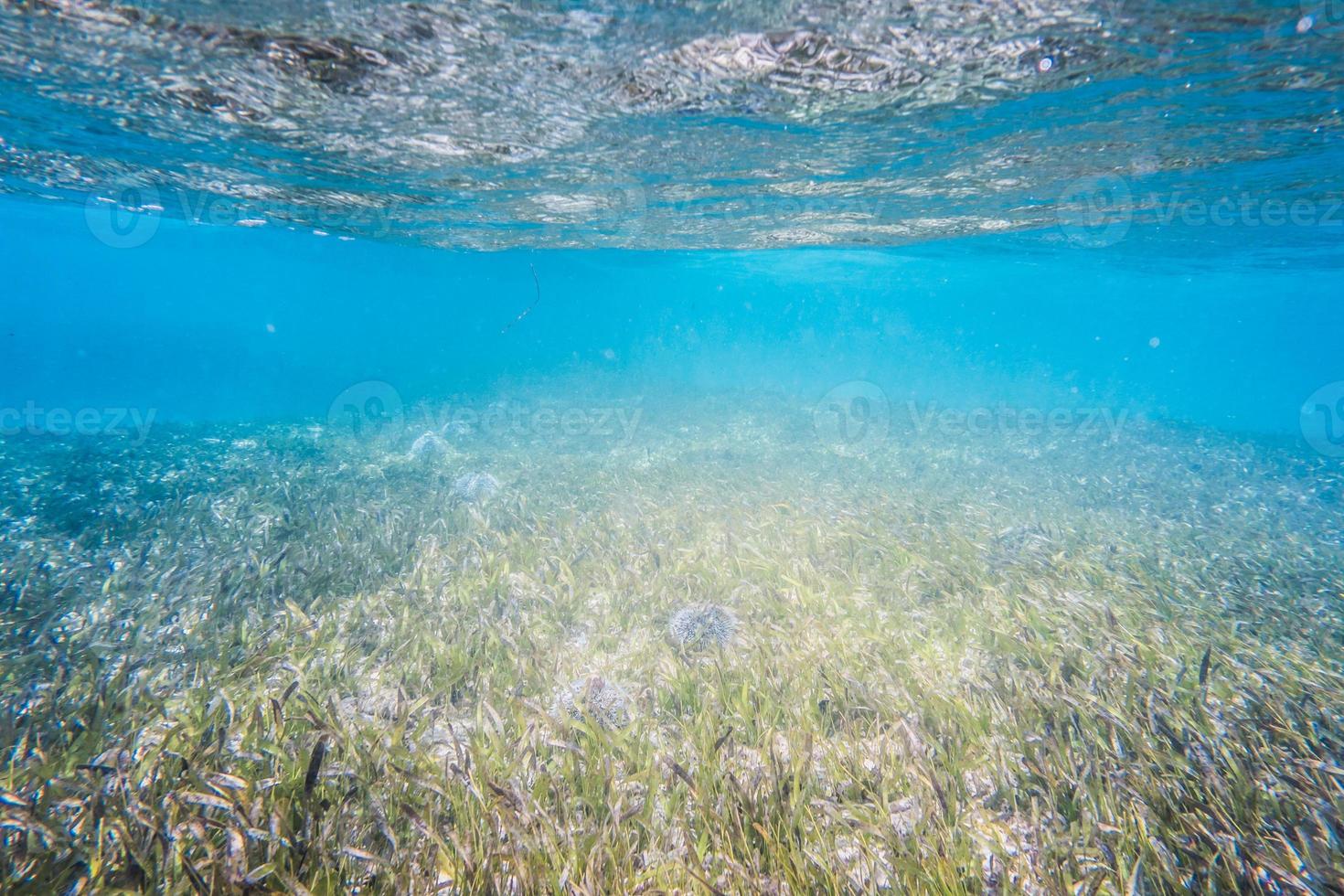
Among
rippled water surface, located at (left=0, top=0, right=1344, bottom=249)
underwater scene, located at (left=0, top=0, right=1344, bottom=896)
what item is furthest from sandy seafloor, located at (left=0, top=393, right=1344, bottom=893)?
rippled water surface, located at (left=0, top=0, right=1344, bottom=249)

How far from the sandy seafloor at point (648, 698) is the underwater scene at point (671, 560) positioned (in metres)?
0.04

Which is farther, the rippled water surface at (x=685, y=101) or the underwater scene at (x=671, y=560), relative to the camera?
the rippled water surface at (x=685, y=101)

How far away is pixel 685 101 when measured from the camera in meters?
8.46

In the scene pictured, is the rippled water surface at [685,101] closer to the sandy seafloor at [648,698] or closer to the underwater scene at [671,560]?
the underwater scene at [671,560]

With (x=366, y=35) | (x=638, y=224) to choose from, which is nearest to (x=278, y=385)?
(x=638, y=224)

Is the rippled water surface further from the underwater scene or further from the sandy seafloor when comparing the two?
the sandy seafloor

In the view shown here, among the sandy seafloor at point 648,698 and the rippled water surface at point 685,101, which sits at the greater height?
the rippled water surface at point 685,101

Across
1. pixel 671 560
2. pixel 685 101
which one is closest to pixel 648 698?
pixel 671 560

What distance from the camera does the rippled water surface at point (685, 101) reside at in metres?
6.37

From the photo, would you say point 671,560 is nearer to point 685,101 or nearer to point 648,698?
point 648,698

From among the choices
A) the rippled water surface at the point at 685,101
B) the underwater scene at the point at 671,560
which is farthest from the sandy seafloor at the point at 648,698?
the rippled water surface at the point at 685,101

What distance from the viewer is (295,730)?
401 centimetres

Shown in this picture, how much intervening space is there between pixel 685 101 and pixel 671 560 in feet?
24.6

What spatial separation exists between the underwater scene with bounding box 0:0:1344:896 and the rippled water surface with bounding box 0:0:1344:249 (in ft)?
0.30
